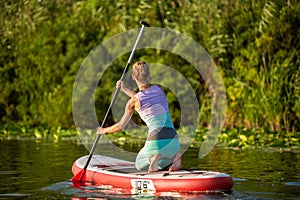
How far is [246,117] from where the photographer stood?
58.6 ft

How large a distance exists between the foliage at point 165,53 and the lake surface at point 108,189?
1.56m

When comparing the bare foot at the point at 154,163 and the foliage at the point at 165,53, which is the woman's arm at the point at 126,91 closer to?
the bare foot at the point at 154,163

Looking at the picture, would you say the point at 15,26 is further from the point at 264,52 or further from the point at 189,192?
Answer: the point at 189,192

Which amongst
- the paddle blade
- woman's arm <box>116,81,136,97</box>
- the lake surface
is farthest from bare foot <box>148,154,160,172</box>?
the paddle blade

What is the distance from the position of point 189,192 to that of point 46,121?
11.8 metres

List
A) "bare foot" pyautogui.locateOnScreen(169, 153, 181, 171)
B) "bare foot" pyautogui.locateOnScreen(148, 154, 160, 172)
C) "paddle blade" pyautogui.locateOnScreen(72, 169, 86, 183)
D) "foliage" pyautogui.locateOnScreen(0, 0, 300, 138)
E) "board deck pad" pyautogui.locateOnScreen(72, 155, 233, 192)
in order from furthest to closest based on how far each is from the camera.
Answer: "foliage" pyautogui.locateOnScreen(0, 0, 300, 138) → "paddle blade" pyautogui.locateOnScreen(72, 169, 86, 183) → "bare foot" pyautogui.locateOnScreen(169, 153, 181, 171) → "bare foot" pyautogui.locateOnScreen(148, 154, 160, 172) → "board deck pad" pyautogui.locateOnScreen(72, 155, 233, 192)

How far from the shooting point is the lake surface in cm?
989

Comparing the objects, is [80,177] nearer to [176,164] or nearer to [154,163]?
[154,163]

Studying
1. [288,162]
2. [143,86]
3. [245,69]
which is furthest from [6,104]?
[143,86]

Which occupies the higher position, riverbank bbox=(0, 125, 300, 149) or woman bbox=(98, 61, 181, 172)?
woman bbox=(98, 61, 181, 172)

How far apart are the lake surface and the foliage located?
61.4 inches

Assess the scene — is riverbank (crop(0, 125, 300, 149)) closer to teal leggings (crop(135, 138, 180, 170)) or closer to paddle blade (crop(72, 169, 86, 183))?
paddle blade (crop(72, 169, 86, 183))

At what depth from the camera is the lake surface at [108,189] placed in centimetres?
989

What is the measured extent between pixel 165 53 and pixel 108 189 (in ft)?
31.9
